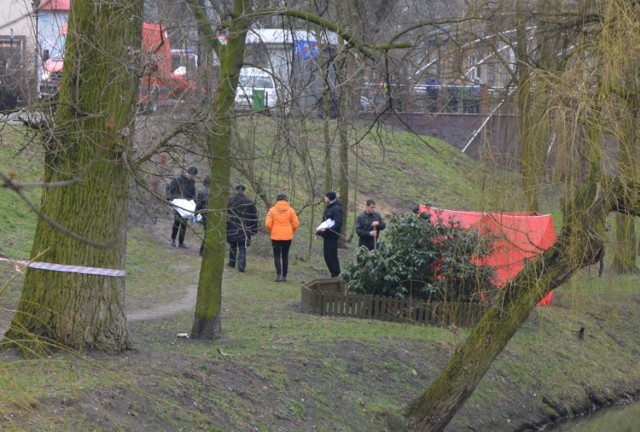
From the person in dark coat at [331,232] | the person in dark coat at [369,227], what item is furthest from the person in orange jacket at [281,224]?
the person in dark coat at [369,227]

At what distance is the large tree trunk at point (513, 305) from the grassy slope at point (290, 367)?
522 millimetres

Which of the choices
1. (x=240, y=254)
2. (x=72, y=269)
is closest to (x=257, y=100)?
(x=72, y=269)

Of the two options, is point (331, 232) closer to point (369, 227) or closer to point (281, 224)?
point (369, 227)

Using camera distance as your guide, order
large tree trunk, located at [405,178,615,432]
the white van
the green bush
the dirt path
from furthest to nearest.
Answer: the green bush
the dirt path
the white van
large tree trunk, located at [405,178,615,432]

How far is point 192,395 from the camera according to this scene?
9.51 m

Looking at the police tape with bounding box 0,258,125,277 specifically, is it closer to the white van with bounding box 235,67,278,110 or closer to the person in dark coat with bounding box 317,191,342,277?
the white van with bounding box 235,67,278,110

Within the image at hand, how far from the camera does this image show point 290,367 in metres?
11.7

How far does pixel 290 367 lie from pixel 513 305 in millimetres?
2768

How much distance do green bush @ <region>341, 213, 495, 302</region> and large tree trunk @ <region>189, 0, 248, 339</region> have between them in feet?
13.4

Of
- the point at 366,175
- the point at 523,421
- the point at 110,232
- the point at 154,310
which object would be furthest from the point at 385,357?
the point at 366,175

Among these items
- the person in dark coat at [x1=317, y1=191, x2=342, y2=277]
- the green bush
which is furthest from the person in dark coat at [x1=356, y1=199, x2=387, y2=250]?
the green bush

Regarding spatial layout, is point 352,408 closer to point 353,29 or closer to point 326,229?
point 353,29

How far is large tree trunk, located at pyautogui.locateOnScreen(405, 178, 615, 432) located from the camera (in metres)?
9.84

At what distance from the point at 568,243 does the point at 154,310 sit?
7.17 m
